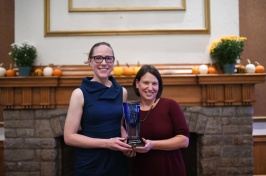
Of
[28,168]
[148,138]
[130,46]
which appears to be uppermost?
[130,46]

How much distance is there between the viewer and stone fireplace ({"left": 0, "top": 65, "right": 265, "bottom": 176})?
9.34 feet

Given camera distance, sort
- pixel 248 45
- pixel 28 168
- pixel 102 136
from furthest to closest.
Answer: pixel 248 45
pixel 28 168
pixel 102 136

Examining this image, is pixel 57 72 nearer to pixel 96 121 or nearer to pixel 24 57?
pixel 24 57

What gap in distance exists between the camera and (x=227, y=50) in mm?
2756

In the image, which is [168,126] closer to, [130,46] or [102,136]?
[102,136]

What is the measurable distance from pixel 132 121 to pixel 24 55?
1935 mm

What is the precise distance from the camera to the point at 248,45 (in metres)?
3.29

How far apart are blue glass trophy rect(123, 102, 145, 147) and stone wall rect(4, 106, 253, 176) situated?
5.38 ft

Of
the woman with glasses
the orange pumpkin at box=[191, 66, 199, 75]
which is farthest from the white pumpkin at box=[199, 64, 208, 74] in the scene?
the woman with glasses

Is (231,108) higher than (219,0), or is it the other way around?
(219,0)

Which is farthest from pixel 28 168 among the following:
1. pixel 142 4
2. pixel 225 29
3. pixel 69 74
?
pixel 225 29

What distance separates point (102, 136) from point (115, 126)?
8 centimetres

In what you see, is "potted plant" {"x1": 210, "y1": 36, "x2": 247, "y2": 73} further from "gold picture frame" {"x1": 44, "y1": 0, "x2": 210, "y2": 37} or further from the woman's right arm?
the woman's right arm

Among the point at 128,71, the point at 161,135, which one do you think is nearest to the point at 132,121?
the point at 161,135
